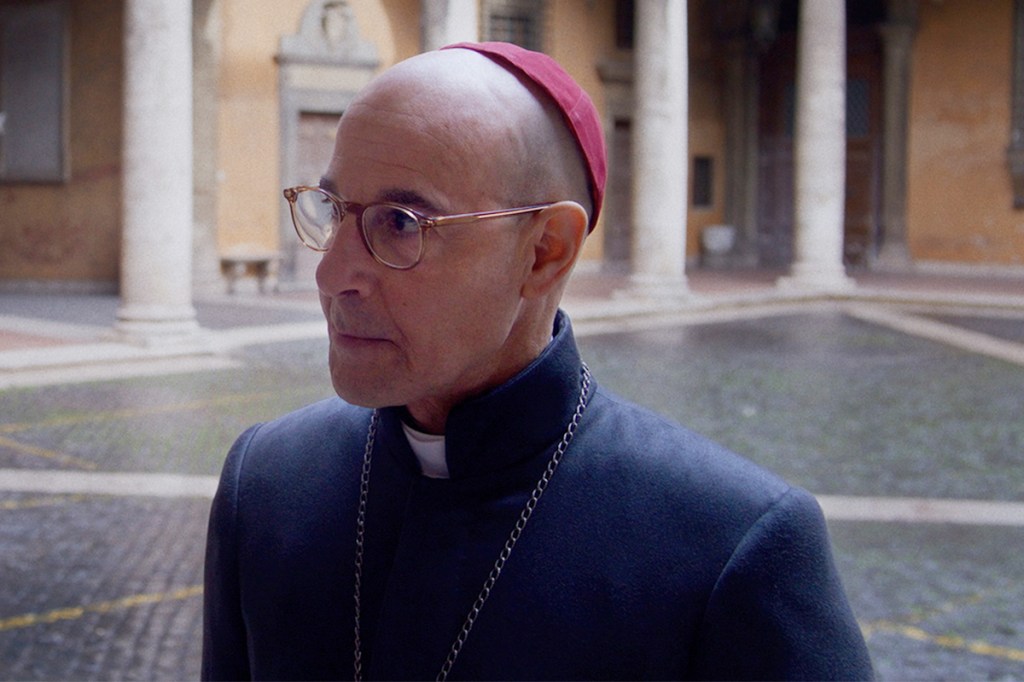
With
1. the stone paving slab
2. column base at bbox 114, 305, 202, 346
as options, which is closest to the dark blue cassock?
the stone paving slab

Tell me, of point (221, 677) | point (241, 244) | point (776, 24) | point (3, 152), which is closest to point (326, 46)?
point (241, 244)

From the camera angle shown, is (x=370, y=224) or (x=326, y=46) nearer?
(x=370, y=224)

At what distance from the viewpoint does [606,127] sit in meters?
21.9

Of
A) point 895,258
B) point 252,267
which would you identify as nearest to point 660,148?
point 252,267

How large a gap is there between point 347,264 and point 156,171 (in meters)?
10.5

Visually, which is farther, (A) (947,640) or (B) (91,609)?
(B) (91,609)

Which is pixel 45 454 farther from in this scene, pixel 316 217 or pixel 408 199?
pixel 408 199

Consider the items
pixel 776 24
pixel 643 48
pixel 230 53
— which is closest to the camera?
pixel 643 48

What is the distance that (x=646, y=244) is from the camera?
16.4 metres

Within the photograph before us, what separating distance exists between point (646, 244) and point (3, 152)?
25.8ft

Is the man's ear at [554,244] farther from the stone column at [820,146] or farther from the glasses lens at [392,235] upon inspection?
the stone column at [820,146]

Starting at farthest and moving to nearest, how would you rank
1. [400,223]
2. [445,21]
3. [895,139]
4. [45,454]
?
[895,139]
[445,21]
[45,454]
[400,223]

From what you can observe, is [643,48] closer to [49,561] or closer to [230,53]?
[230,53]

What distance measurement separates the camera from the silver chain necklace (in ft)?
4.34
